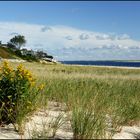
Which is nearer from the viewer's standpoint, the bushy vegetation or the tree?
the bushy vegetation

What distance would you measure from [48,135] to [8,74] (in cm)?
213

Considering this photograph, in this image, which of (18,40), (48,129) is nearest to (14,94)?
(48,129)

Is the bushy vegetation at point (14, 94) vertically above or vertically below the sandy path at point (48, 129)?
above

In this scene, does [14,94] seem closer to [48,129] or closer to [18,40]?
[48,129]

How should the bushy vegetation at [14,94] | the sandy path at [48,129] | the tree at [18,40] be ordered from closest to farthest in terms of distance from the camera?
1. the sandy path at [48,129]
2. the bushy vegetation at [14,94]
3. the tree at [18,40]

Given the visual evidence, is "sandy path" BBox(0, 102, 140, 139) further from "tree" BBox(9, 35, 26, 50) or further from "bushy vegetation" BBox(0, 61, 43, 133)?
"tree" BBox(9, 35, 26, 50)

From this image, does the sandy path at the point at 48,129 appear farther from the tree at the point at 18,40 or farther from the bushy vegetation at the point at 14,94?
the tree at the point at 18,40

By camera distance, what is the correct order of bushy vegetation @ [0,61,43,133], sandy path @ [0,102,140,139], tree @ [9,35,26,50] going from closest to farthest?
sandy path @ [0,102,140,139]
bushy vegetation @ [0,61,43,133]
tree @ [9,35,26,50]

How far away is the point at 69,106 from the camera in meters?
11.3

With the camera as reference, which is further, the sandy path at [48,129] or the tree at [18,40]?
the tree at [18,40]

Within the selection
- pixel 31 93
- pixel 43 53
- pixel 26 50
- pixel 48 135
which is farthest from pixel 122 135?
Answer: pixel 43 53

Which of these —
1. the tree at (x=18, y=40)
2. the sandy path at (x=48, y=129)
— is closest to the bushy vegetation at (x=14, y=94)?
the sandy path at (x=48, y=129)

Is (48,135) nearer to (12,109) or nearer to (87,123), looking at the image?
(87,123)

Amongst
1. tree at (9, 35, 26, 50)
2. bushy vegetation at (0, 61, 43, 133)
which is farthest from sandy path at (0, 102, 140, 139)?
tree at (9, 35, 26, 50)
